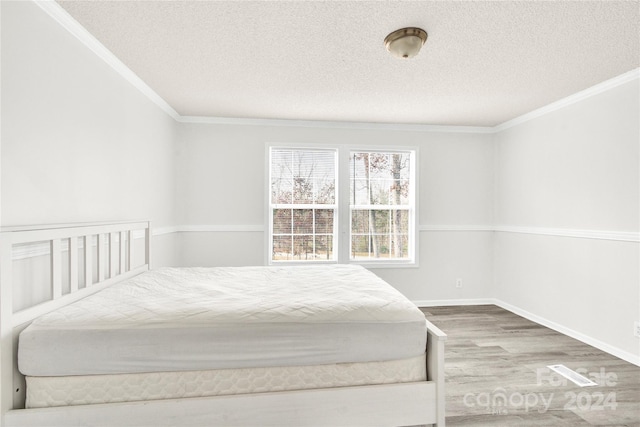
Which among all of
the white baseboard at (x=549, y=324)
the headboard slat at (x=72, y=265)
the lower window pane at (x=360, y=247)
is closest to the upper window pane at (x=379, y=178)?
the lower window pane at (x=360, y=247)

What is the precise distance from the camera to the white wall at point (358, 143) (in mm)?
3973

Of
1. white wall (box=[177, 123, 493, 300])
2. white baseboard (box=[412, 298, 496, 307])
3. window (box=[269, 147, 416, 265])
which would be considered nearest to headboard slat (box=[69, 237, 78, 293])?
white wall (box=[177, 123, 493, 300])

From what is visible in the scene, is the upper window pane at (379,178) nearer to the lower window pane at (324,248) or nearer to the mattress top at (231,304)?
the lower window pane at (324,248)

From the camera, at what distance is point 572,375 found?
96.0 inches

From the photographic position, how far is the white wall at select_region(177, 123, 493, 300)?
397 cm

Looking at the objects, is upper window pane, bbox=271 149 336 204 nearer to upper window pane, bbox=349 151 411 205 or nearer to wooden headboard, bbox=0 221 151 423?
upper window pane, bbox=349 151 411 205

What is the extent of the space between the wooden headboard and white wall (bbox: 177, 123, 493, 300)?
1418mm

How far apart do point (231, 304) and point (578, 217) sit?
11.0ft

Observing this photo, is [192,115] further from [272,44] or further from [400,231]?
[400,231]

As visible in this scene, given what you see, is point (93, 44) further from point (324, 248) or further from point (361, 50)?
point (324, 248)

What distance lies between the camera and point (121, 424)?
140 cm

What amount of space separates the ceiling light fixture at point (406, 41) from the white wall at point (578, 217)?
6.61 ft

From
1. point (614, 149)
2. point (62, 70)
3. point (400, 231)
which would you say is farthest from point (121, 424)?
point (614, 149)

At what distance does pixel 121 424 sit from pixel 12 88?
1.63 metres
